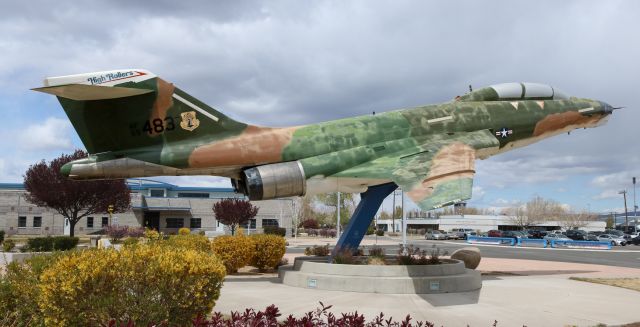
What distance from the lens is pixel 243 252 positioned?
17016 millimetres

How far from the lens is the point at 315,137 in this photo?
1405cm

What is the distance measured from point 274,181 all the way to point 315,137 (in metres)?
2.02

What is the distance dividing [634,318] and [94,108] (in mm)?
13127

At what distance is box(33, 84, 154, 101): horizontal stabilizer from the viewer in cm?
1048

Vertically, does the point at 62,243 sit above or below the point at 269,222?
below

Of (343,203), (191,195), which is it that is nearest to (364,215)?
(343,203)

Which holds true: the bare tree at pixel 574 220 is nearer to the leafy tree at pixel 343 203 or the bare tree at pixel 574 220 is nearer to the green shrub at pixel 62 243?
the leafy tree at pixel 343 203

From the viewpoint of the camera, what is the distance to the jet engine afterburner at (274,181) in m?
12.8

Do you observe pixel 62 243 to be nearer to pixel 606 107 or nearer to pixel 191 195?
pixel 606 107

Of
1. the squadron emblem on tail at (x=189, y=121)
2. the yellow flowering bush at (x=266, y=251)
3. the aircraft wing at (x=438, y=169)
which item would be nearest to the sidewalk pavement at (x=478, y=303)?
the aircraft wing at (x=438, y=169)

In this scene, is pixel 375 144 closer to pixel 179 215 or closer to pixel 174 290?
pixel 174 290

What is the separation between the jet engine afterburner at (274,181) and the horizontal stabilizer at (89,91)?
349cm

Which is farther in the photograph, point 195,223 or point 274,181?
point 195,223

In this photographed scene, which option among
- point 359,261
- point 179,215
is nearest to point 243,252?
point 359,261
